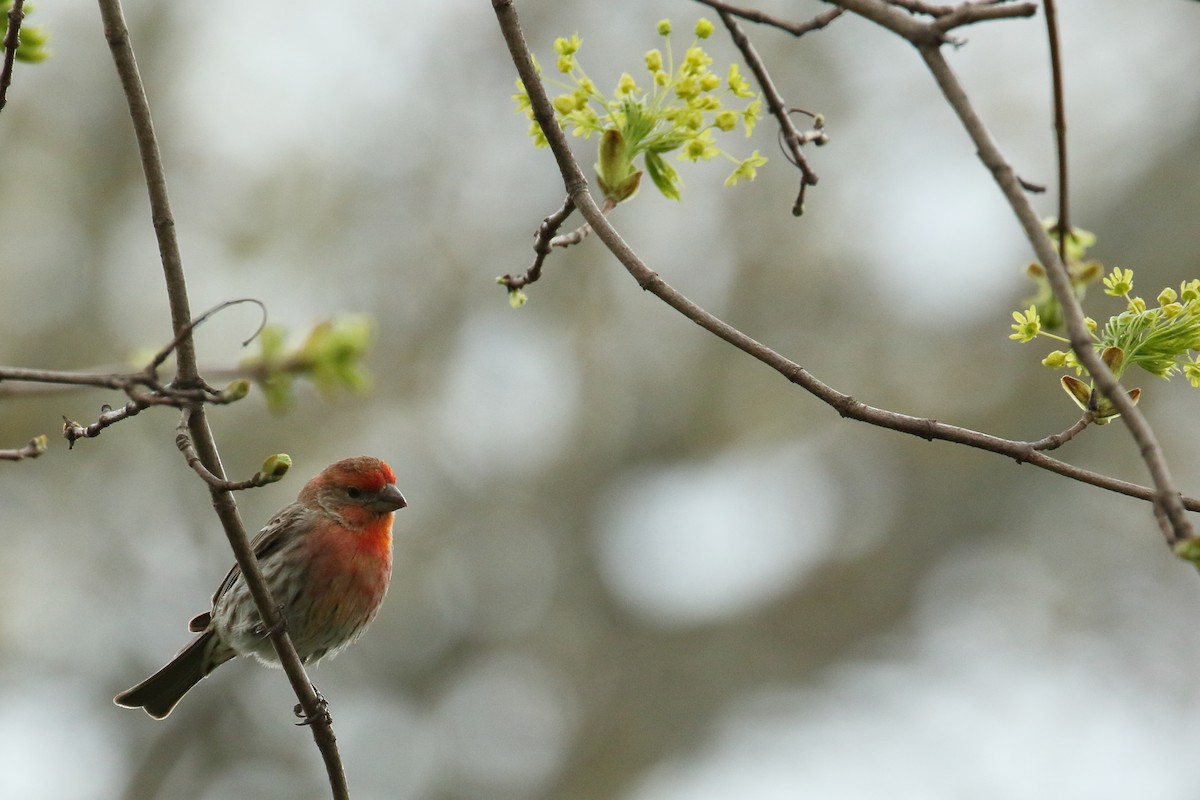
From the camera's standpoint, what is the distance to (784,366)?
3.40 m

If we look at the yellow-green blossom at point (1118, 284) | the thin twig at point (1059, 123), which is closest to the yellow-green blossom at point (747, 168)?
the yellow-green blossom at point (1118, 284)

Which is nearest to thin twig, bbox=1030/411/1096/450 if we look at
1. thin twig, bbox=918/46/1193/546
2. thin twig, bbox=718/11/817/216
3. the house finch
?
thin twig, bbox=718/11/817/216

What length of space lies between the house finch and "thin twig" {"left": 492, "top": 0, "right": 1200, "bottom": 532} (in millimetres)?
3531

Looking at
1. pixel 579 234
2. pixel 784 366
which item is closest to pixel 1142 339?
pixel 784 366

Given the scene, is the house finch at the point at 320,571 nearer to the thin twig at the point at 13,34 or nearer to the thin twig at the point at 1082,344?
the thin twig at the point at 13,34

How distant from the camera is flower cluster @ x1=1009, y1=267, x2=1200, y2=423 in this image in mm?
3455

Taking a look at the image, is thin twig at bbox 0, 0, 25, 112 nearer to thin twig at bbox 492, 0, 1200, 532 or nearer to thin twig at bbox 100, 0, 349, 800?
thin twig at bbox 100, 0, 349, 800

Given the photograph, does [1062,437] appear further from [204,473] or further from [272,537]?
[272,537]

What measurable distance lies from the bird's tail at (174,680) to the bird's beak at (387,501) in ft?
4.09

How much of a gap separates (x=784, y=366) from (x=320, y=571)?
4017 millimetres

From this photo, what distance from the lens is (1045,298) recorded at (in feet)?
7.81

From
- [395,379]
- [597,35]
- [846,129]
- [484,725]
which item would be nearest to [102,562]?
[395,379]

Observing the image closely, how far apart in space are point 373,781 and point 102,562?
4.98 m

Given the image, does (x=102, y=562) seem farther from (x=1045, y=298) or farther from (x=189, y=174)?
(x=1045, y=298)
